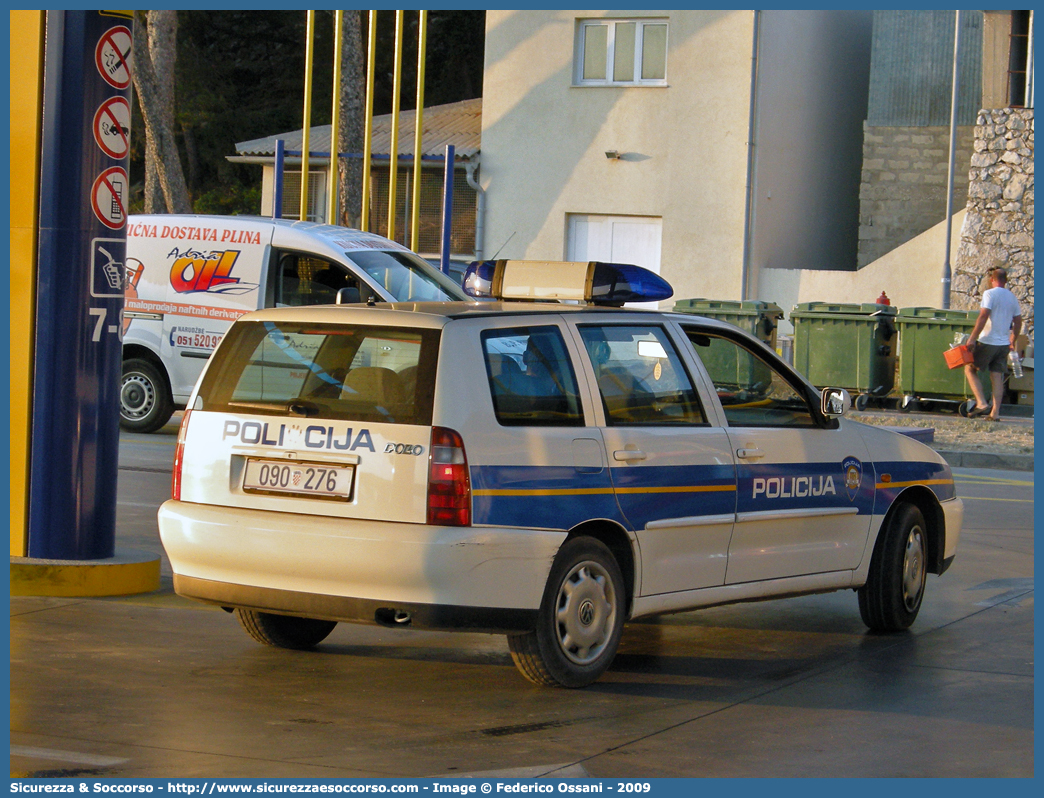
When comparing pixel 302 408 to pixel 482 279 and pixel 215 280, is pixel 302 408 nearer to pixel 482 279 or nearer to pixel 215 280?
pixel 482 279

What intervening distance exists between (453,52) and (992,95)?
21.7 m

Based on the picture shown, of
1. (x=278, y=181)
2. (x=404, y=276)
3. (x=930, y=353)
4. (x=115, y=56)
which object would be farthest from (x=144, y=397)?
Result: (x=930, y=353)

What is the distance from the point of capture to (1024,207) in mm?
25250

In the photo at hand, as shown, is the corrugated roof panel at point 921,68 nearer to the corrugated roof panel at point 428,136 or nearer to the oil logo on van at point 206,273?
the corrugated roof panel at point 428,136

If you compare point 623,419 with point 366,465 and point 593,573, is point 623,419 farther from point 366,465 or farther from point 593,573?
point 366,465

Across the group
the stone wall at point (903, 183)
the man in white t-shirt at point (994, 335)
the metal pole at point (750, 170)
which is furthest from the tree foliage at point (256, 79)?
the man in white t-shirt at point (994, 335)

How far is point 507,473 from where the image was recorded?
5.90 meters

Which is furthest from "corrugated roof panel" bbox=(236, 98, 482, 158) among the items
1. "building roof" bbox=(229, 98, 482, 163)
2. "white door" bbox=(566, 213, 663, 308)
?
"white door" bbox=(566, 213, 663, 308)

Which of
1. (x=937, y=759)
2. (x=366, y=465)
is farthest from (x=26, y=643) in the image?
(x=937, y=759)

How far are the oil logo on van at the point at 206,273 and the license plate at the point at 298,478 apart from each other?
29.0 feet

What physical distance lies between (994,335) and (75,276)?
14.3 metres

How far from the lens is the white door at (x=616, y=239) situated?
28.2 meters

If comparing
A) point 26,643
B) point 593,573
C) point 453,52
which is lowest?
point 26,643

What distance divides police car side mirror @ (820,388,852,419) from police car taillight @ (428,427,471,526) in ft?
7.52
